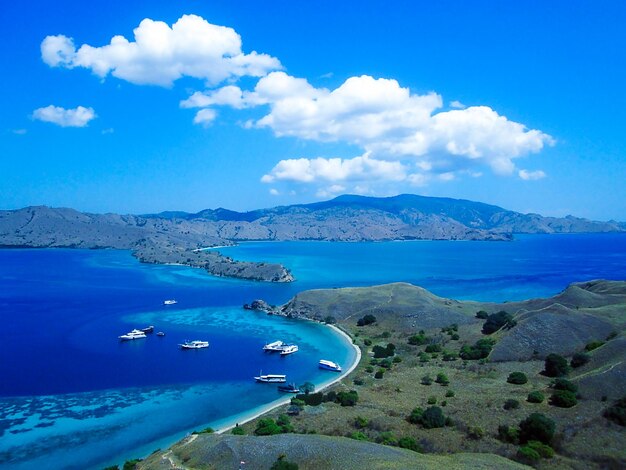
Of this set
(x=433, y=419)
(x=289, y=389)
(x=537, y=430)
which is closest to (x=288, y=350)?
(x=289, y=389)

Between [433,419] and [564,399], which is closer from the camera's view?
[433,419]

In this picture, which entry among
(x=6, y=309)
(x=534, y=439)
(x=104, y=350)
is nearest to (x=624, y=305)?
(x=534, y=439)

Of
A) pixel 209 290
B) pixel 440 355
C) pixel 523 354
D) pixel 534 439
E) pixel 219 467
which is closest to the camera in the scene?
pixel 219 467

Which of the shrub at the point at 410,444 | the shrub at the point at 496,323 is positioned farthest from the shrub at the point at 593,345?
the shrub at the point at 410,444

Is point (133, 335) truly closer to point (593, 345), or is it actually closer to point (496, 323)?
point (496, 323)

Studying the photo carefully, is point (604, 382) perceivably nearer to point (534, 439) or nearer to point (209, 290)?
point (534, 439)

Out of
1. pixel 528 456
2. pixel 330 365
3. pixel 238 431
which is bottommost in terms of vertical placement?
pixel 330 365
